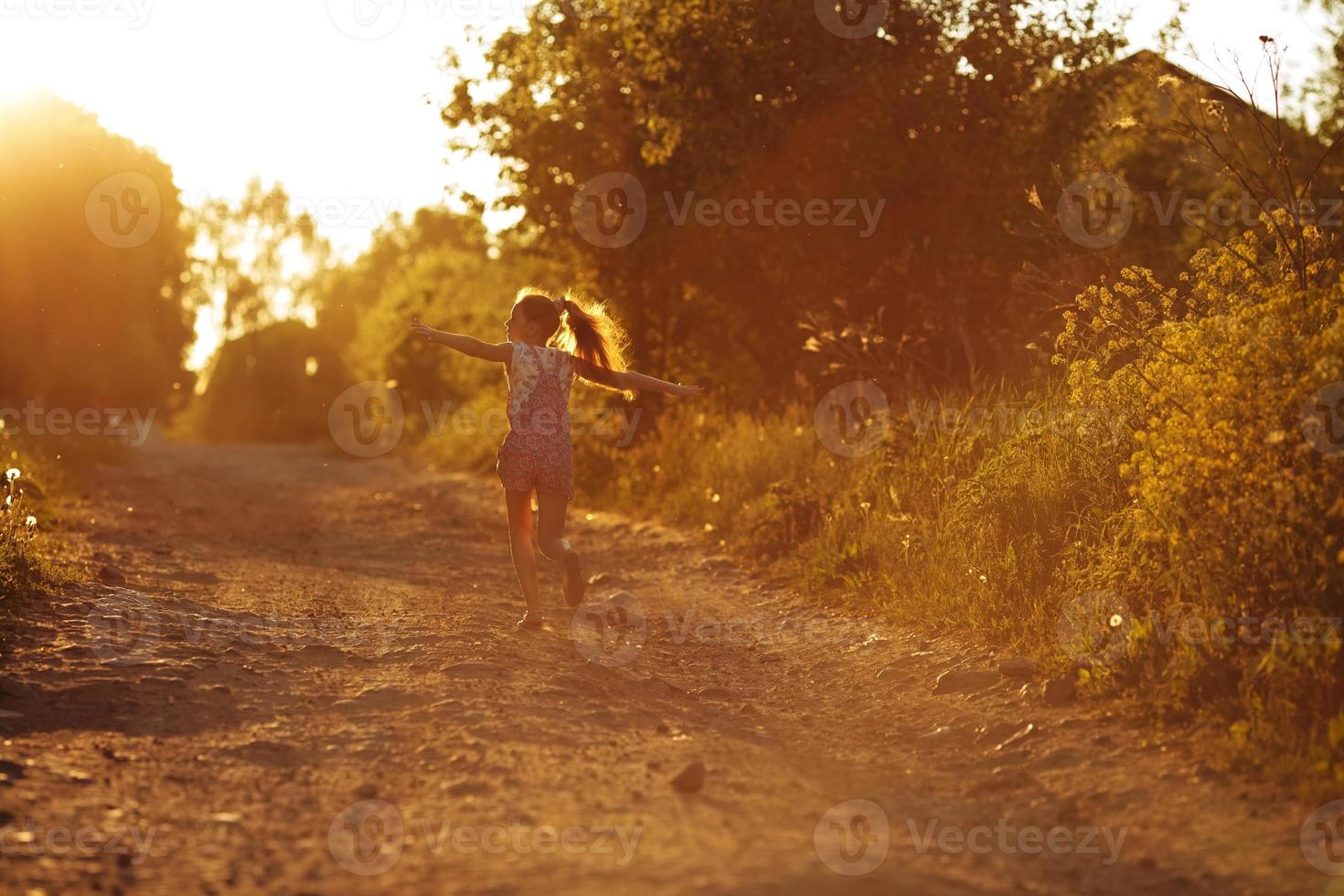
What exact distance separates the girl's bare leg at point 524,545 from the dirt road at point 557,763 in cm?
24

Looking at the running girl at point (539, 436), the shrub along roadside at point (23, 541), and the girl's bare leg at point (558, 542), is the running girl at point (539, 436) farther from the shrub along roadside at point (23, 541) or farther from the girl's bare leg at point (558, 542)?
the shrub along roadside at point (23, 541)

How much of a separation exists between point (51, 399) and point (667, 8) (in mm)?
15538

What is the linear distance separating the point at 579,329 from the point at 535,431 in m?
0.77

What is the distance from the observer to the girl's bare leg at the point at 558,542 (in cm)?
753

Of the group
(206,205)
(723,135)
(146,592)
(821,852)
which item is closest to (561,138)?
(723,135)

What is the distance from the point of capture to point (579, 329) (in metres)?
7.95

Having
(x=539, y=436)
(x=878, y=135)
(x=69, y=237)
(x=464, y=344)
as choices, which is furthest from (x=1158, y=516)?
(x=69, y=237)

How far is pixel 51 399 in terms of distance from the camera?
23094 mm

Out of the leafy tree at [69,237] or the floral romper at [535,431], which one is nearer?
the floral romper at [535,431]

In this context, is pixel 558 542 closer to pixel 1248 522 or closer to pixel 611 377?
pixel 611 377

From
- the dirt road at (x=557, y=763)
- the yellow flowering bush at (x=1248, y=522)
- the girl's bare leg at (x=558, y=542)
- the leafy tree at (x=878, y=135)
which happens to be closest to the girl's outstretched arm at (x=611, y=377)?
the girl's bare leg at (x=558, y=542)

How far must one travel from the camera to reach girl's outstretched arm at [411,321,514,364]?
22.7 feet

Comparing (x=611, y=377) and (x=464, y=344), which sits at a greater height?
(x=464, y=344)

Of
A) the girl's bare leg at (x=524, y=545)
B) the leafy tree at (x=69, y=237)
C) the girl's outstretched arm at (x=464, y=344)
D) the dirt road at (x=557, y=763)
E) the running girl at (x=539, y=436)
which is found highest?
the leafy tree at (x=69, y=237)
